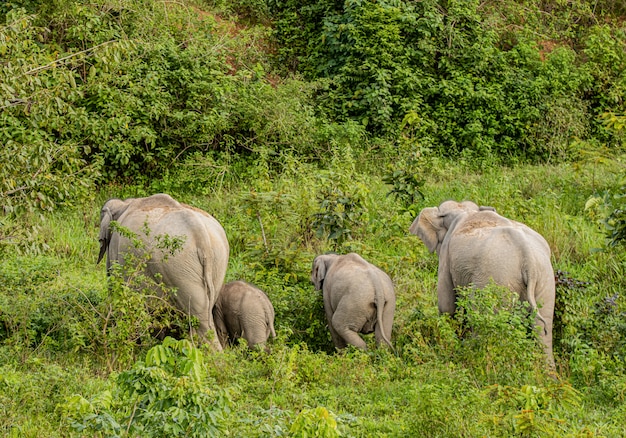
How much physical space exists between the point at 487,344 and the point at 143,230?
3218 millimetres

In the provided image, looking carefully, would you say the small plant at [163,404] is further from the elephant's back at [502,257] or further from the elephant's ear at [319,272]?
the elephant's ear at [319,272]

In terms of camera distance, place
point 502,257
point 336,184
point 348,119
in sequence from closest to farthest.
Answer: point 502,257
point 336,184
point 348,119

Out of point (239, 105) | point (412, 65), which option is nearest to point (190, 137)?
point (239, 105)

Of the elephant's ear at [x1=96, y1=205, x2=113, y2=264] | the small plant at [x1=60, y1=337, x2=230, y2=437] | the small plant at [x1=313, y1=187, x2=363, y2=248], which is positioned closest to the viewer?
the small plant at [x1=60, y1=337, x2=230, y2=437]

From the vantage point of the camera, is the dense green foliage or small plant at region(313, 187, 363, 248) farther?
the dense green foliage

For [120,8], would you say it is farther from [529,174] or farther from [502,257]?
[502,257]

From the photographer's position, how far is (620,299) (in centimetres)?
986

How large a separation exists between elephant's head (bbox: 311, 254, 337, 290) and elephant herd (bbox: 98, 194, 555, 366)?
0.06 meters

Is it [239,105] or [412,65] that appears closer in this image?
[239,105]

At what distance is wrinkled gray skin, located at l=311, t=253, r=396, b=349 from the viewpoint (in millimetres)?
8695

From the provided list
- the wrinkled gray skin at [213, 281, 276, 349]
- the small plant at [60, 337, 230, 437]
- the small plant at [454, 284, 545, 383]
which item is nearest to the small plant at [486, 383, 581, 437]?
the small plant at [454, 284, 545, 383]

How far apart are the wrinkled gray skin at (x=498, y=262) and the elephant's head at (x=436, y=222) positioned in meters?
0.27

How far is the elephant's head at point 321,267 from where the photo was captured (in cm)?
935

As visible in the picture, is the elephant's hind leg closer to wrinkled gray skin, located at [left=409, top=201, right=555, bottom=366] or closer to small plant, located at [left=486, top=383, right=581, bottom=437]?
wrinkled gray skin, located at [left=409, top=201, right=555, bottom=366]
